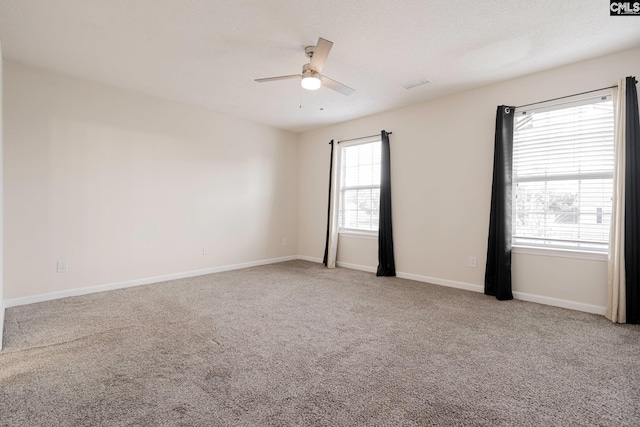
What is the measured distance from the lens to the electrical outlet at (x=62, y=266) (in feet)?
11.0

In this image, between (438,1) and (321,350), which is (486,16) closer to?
(438,1)

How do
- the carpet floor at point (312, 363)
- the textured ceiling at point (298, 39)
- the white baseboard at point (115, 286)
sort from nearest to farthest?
the carpet floor at point (312, 363)
the textured ceiling at point (298, 39)
the white baseboard at point (115, 286)

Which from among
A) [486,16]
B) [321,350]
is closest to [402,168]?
[486,16]

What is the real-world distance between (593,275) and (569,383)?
5.80 feet

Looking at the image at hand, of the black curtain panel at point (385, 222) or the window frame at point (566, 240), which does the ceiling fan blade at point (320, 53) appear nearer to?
the black curtain panel at point (385, 222)

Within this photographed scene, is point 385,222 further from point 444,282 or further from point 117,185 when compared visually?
point 117,185

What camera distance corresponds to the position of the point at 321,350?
219 centimetres

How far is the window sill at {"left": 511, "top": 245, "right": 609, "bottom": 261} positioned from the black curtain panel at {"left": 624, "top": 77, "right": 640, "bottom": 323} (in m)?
0.23

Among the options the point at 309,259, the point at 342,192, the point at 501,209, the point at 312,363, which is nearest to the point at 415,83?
the point at 501,209

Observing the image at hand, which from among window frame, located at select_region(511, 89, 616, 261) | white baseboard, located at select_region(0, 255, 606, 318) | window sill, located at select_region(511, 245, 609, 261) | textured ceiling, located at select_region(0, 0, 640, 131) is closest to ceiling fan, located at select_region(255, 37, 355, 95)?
textured ceiling, located at select_region(0, 0, 640, 131)

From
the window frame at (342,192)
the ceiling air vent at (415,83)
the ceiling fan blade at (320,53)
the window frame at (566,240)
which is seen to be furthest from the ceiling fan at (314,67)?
the window frame at (566,240)

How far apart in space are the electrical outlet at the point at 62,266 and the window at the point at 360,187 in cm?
374

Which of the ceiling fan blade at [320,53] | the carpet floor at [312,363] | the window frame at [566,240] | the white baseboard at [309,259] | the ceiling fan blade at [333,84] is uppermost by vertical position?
the ceiling fan blade at [320,53]

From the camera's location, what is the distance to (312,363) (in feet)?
6.57
